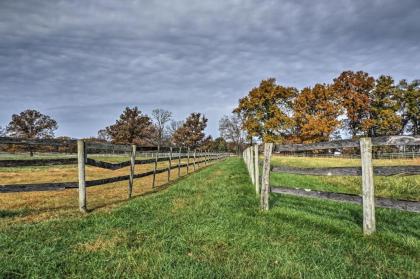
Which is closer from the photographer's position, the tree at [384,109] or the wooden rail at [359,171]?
the wooden rail at [359,171]

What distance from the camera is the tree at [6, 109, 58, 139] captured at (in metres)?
70.4

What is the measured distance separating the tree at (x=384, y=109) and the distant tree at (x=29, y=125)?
7611 cm

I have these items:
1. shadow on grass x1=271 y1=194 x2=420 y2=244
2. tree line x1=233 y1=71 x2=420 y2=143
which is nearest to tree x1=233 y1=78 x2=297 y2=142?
tree line x1=233 y1=71 x2=420 y2=143

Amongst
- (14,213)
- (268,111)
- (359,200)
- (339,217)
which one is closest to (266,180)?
(339,217)

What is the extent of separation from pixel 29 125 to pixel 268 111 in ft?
195

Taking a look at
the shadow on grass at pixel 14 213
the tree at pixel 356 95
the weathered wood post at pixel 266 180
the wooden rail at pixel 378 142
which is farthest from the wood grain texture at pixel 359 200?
the tree at pixel 356 95

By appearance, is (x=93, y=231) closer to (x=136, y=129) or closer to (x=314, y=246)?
(x=314, y=246)

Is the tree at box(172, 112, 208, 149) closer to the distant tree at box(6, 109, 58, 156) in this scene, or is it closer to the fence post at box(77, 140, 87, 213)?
the distant tree at box(6, 109, 58, 156)

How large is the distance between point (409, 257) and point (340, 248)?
2.77 feet

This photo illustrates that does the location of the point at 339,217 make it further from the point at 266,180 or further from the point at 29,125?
the point at 29,125

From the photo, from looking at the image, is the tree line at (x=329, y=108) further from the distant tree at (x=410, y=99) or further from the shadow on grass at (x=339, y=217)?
the shadow on grass at (x=339, y=217)

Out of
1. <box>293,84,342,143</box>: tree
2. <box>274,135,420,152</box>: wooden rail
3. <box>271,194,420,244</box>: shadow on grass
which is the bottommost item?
<box>271,194,420,244</box>: shadow on grass

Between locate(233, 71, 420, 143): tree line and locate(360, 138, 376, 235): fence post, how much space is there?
159 feet

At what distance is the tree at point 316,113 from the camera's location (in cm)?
5116
